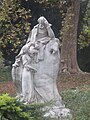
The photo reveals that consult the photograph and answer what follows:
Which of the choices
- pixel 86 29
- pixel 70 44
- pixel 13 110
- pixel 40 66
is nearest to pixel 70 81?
pixel 70 44

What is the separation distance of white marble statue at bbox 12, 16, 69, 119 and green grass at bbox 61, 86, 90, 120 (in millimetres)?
432

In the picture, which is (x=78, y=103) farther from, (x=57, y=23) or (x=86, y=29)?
(x=57, y=23)

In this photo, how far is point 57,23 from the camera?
89.2 feet

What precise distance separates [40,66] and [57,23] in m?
15.7

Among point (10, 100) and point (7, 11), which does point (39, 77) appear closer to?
point (10, 100)

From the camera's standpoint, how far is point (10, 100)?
6.17 metres

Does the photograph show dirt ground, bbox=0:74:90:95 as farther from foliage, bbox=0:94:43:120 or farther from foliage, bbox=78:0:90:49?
foliage, bbox=0:94:43:120

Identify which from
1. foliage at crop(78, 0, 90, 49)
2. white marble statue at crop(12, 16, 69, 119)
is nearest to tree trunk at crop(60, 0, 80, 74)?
foliage at crop(78, 0, 90, 49)

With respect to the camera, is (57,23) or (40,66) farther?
(57,23)

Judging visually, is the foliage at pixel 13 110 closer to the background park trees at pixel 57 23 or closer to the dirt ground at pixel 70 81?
the dirt ground at pixel 70 81

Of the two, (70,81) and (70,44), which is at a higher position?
(70,44)

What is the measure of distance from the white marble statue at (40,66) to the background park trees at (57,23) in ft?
26.8

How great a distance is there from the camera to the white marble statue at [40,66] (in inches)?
457

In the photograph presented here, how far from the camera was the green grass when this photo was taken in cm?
1091
